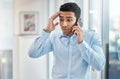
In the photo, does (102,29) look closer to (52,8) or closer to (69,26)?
(69,26)

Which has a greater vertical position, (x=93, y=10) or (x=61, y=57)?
(x=93, y=10)

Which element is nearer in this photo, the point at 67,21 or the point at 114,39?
the point at 67,21

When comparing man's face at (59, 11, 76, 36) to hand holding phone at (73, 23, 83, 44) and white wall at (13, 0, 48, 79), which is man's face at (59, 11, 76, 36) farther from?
white wall at (13, 0, 48, 79)

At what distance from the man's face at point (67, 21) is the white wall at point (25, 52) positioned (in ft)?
7.00

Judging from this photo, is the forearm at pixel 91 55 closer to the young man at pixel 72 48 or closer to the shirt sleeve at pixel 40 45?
the young man at pixel 72 48

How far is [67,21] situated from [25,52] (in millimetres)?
2193

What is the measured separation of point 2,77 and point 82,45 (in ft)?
9.01

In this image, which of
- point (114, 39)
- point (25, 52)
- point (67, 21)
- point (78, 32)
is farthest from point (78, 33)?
point (25, 52)

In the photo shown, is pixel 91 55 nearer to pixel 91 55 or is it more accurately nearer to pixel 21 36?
pixel 91 55

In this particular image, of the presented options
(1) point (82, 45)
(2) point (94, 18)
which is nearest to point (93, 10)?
(2) point (94, 18)

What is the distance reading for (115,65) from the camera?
8.51 feet

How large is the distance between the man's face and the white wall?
213cm

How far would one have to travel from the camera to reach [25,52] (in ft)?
12.8

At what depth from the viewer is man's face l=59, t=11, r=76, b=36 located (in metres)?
1.80
